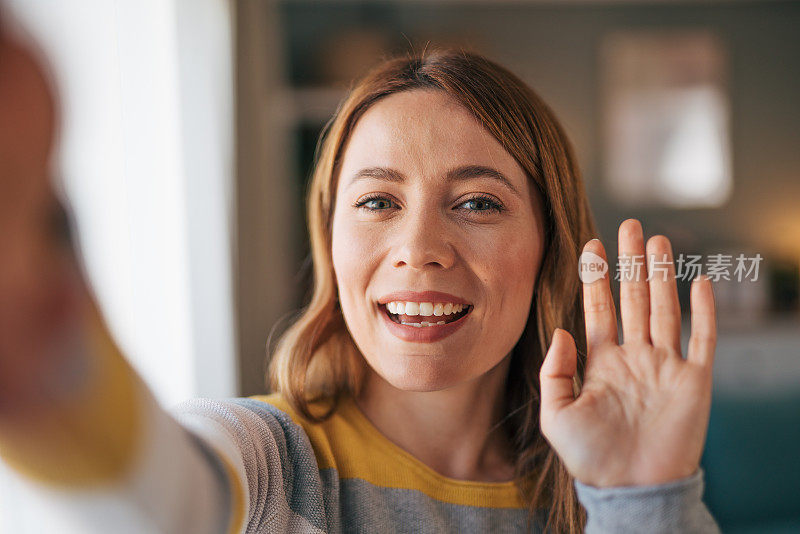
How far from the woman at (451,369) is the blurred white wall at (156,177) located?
49cm

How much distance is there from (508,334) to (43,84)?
0.72 meters

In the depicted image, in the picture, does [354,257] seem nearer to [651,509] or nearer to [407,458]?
[407,458]

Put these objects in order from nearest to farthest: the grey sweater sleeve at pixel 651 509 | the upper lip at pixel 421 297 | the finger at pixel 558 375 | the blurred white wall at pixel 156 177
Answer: the grey sweater sleeve at pixel 651 509 < the finger at pixel 558 375 < the upper lip at pixel 421 297 < the blurred white wall at pixel 156 177

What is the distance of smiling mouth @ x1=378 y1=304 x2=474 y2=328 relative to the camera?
945 mm

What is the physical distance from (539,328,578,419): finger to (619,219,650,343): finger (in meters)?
0.07

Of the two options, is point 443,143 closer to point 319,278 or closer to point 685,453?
point 319,278

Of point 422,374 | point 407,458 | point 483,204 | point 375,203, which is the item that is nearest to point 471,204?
point 483,204

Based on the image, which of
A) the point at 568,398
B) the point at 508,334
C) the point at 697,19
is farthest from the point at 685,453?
the point at 697,19

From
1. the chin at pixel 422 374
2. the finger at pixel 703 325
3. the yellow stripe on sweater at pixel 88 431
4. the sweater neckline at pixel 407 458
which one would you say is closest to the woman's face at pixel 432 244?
the chin at pixel 422 374

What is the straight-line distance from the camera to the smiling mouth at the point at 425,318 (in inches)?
37.2

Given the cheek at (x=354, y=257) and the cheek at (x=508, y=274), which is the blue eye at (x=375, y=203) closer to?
the cheek at (x=354, y=257)

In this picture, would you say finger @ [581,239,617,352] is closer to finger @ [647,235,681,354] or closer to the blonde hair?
finger @ [647,235,681,354]

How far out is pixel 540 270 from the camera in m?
1.08

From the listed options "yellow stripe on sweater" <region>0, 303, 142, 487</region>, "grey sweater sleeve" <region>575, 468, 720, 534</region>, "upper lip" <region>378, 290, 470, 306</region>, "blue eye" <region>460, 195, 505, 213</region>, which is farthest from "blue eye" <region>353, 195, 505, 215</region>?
"yellow stripe on sweater" <region>0, 303, 142, 487</region>
